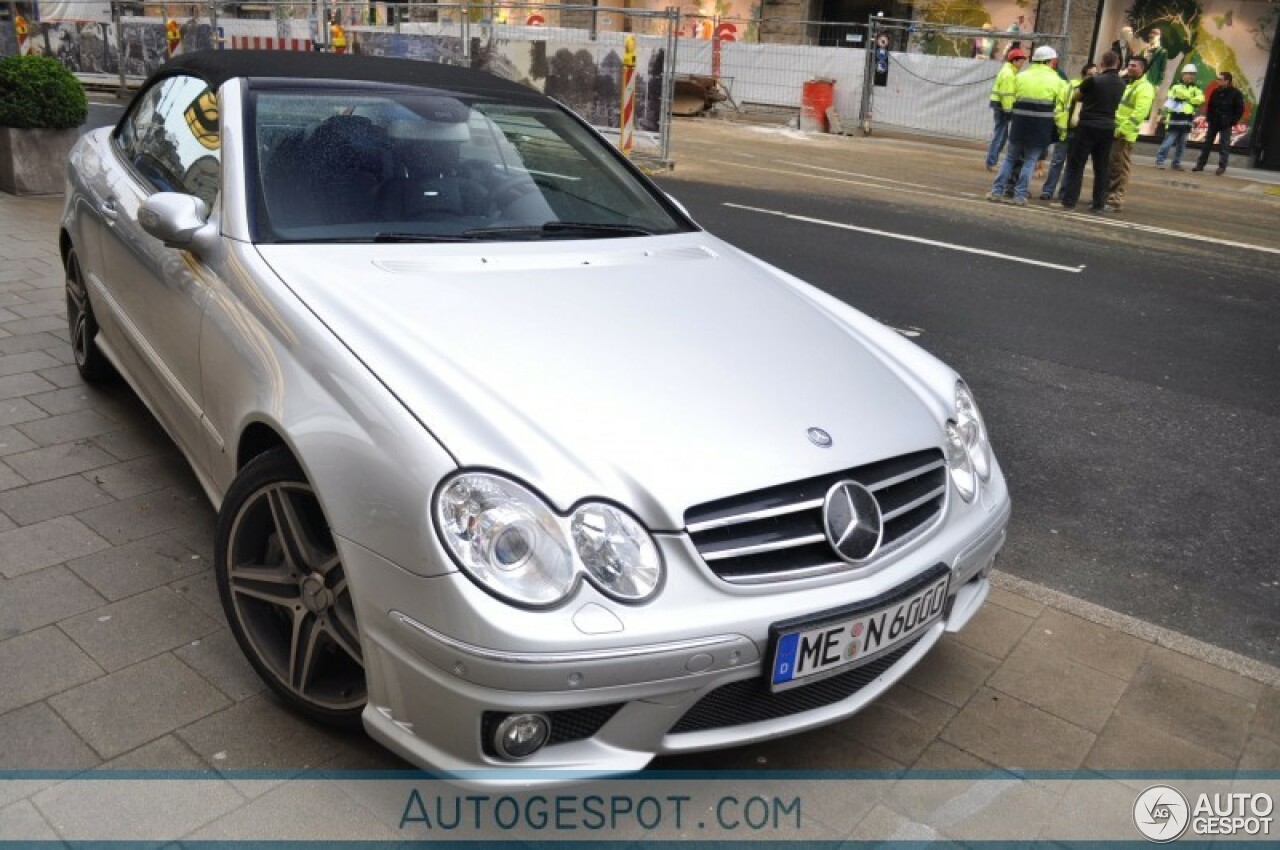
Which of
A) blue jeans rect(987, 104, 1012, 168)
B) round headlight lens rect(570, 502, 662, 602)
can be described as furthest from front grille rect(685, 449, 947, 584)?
blue jeans rect(987, 104, 1012, 168)

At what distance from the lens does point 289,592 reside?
2.78 m

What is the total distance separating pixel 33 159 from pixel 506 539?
9.54m

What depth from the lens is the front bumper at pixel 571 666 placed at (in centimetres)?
220

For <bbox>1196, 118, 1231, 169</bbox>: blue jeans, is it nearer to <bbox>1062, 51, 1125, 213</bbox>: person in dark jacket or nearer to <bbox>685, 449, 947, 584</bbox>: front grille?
<bbox>1062, 51, 1125, 213</bbox>: person in dark jacket

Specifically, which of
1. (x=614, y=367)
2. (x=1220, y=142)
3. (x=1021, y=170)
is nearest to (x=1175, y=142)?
(x=1220, y=142)

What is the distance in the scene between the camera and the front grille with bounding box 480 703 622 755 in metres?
2.29

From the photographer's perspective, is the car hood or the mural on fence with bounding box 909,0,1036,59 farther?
the mural on fence with bounding box 909,0,1036,59

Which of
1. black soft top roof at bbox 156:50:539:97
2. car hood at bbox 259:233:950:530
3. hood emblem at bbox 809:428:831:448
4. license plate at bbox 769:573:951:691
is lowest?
license plate at bbox 769:573:951:691

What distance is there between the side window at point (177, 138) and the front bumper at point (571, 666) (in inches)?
70.2

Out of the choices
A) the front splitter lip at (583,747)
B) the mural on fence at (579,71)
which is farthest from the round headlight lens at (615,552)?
the mural on fence at (579,71)

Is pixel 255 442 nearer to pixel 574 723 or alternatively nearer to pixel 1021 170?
pixel 574 723

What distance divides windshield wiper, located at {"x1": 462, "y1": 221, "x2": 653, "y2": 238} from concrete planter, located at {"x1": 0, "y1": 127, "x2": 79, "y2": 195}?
7.83 meters

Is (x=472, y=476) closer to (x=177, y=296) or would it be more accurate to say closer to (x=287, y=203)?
A: (x=287, y=203)

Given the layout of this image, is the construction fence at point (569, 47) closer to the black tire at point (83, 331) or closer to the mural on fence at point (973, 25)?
the mural on fence at point (973, 25)
